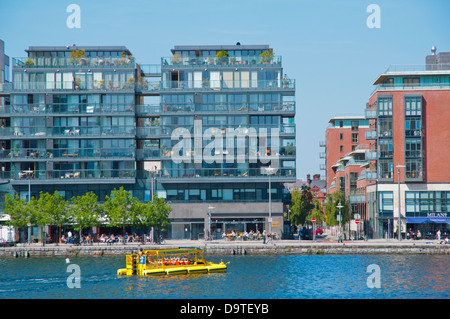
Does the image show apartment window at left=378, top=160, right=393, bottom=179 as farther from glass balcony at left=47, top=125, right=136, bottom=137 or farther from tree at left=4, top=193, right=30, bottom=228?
tree at left=4, top=193, right=30, bottom=228

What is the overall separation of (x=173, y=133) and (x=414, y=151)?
124 ft

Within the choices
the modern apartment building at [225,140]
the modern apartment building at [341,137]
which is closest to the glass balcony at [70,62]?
Result: the modern apartment building at [225,140]

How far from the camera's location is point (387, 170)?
365 feet

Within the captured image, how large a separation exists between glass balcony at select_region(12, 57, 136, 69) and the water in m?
38.8

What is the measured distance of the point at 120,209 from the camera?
98.7m

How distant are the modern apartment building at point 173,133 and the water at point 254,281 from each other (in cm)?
2781

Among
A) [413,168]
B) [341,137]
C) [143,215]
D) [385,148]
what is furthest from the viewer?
[341,137]

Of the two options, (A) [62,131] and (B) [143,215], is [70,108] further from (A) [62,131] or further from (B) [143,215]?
(B) [143,215]

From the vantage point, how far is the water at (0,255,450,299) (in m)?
57.8

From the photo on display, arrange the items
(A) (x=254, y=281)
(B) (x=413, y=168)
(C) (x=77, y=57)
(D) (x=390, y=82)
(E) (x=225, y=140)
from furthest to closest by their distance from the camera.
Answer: (D) (x=390, y=82), (C) (x=77, y=57), (B) (x=413, y=168), (E) (x=225, y=140), (A) (x=254, y=281)

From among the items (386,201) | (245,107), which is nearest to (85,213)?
(245,107)

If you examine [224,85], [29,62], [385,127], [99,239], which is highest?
[29,62]
